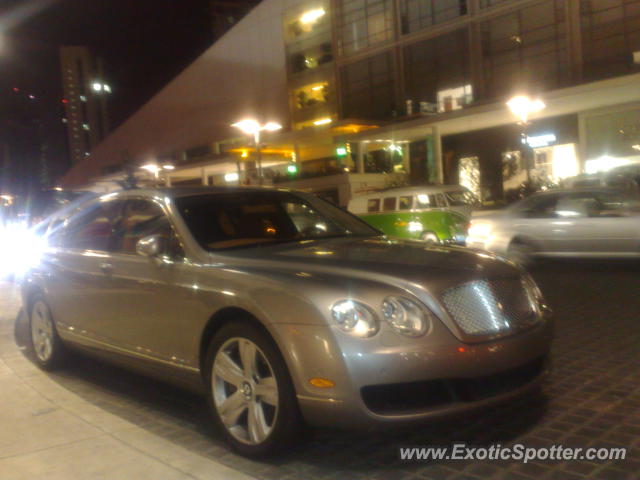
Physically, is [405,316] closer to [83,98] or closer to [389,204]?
[389,204]

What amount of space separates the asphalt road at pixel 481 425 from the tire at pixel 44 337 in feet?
0.54

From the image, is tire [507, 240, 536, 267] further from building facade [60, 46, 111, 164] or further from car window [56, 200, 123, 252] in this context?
building facade [60, 46, 111, 164]

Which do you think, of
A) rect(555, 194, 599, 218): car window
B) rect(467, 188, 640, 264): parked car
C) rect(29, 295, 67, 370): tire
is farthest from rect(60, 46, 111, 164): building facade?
rect(29, 295, 67, 370): tire

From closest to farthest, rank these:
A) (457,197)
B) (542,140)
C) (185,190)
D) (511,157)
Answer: (185,190)
(457,197)
(542,140)
(511,157)

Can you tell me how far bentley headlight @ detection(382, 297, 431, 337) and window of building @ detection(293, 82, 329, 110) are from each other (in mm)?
36750

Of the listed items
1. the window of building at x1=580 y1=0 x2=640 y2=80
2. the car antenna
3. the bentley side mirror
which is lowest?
the bentley side mirror

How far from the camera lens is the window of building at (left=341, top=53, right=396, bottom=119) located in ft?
115

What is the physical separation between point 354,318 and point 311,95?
38343mm

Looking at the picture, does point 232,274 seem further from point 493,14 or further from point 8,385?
point 493,14

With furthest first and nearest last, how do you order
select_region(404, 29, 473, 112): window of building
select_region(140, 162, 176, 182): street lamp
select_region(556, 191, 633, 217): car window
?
1. select_region(140, 162, 176, 182): street lamp
2. select_region(404, 29, 473, 112): window of building
3. select_region(556, 191, 633, 217): car window

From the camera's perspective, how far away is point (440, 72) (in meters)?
32.4

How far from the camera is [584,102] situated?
2448 centimetres

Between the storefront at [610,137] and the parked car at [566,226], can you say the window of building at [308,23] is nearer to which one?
the storefront at [610,137]

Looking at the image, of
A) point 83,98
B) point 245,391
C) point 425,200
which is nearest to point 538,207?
point 425,200
